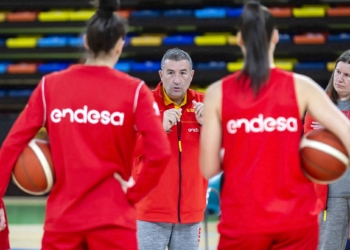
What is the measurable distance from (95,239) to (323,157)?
3.79ft

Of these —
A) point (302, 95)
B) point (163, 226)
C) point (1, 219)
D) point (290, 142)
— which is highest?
point (302, 95)

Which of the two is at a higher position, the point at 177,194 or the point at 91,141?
the point at 91,141

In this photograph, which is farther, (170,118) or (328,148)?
(170,118)

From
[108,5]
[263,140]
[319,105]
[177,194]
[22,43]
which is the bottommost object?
[177,194]

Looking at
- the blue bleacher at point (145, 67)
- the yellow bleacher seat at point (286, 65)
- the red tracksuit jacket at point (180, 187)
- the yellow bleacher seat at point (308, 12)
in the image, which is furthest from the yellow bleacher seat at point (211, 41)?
the red tracksuit jacket at point (180, 187)

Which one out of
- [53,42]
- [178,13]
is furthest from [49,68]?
[178,13]

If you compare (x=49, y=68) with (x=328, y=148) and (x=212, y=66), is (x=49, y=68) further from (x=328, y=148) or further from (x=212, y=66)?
(x=328, y=148)

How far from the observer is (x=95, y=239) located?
3160mm

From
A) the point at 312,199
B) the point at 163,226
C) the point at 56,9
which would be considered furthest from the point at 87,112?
the point at 56,9

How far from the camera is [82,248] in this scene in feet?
10.6

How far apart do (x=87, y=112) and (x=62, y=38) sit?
8.90 meters

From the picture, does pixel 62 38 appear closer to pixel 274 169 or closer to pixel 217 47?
pixel 217 47

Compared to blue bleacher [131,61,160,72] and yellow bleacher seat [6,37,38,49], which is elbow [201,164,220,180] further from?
yellow bleacher seat [6,37,38,49]

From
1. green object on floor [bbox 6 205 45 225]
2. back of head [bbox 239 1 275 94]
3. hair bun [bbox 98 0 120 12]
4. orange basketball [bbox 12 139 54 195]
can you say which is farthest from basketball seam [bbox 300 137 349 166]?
green object on floor [bbox 6 205 45 225]
